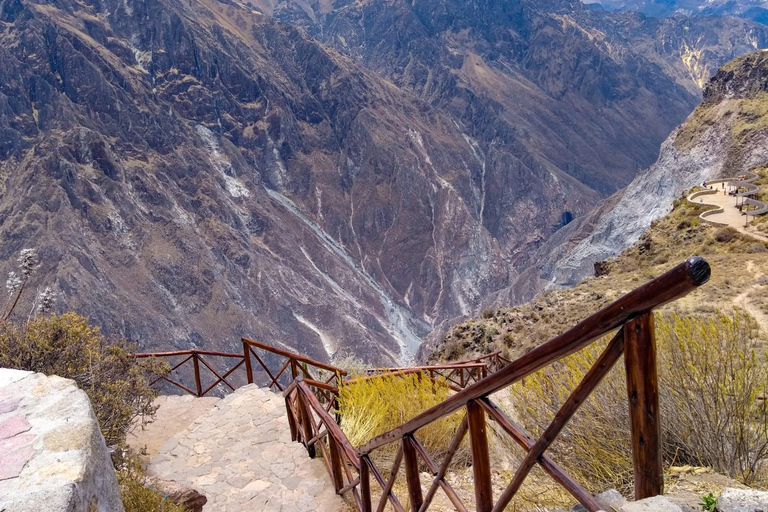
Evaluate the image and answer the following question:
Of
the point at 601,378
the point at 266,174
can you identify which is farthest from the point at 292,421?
the point at 266,174

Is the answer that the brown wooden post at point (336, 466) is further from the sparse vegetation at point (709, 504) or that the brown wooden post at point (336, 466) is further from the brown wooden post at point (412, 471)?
the sparse vegetation at point (709, 504)

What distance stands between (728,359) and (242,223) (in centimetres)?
8349

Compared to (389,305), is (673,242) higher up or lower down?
higher up

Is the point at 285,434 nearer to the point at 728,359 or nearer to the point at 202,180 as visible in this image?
the point at 728,359

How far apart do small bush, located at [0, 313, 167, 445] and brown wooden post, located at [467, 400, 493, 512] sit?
173 inches

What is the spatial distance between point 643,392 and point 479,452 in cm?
82

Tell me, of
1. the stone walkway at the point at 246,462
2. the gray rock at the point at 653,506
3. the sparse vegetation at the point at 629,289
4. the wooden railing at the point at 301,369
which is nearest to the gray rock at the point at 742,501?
the gray rock at the point at 653,506

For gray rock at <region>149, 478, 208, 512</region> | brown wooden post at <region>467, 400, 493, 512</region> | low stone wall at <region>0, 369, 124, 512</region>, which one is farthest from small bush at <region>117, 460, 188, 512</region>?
brown wooden post at <region>467, 400, 493, 512</region>

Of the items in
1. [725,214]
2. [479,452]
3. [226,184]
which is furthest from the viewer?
[226,184]

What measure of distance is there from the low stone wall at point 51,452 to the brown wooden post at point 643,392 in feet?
7.90

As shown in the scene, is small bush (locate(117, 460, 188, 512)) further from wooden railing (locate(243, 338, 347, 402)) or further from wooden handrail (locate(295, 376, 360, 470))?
wooden railing (locate(243, 338, 347, 402))

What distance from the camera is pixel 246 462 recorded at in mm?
5883

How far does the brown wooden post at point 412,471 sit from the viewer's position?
2.87 metres

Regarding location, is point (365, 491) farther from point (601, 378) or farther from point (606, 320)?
point (606, 320)
